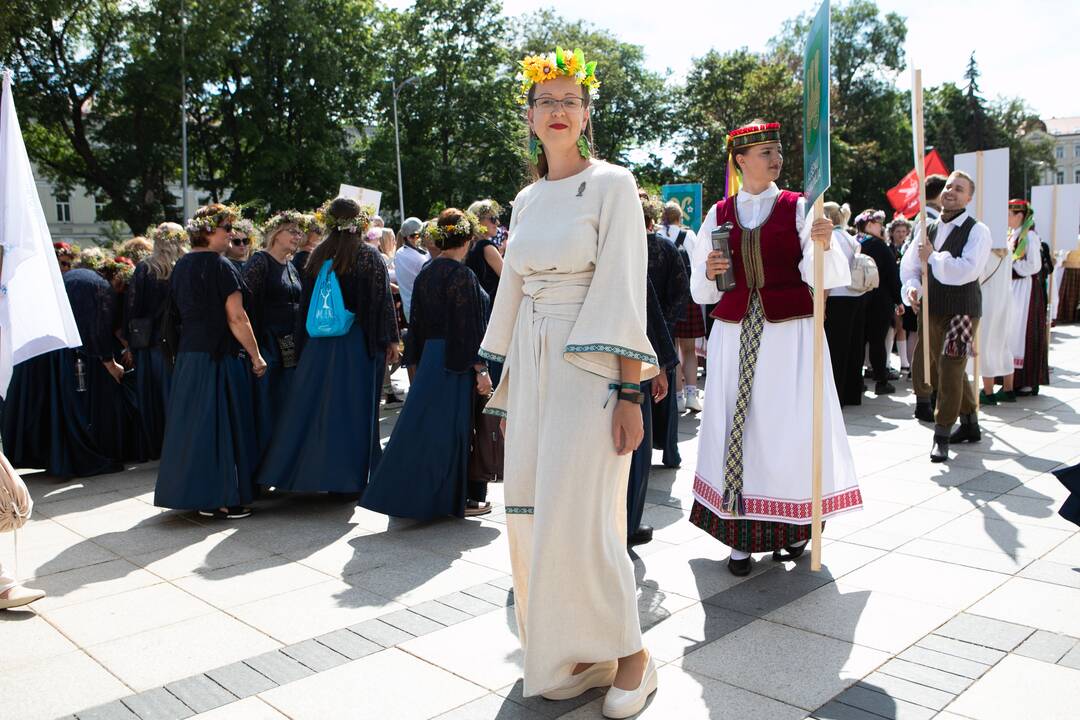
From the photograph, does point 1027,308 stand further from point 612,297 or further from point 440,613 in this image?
point 612,297

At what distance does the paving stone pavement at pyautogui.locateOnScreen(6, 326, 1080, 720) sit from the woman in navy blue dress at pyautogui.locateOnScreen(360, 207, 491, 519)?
0.22m

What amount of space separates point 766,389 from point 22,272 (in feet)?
11.8

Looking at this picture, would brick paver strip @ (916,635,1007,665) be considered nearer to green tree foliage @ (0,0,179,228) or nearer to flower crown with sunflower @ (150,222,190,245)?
flower crown with sunflower @ (150,222,190,245)

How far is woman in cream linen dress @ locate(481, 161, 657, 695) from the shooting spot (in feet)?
10.0

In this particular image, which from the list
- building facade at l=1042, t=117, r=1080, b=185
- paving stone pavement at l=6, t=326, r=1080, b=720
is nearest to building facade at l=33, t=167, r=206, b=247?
paving stone pavement at l=6, t=326, r=1080, b=720

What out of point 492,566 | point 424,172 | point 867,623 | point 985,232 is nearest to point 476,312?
point 492,566

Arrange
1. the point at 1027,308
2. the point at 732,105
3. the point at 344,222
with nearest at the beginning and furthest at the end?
1. the point at 344,222
2. the point at 1027,308
3. the point at 732,105

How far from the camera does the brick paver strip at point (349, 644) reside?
12.3 ft

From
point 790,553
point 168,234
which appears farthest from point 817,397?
point 168,234

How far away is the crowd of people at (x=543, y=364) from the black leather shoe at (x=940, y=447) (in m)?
0.02

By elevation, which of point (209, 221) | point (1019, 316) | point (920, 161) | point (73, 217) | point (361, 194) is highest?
point (73, 217)

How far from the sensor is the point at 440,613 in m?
4.15

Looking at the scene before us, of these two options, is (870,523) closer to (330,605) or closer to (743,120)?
(330,605)

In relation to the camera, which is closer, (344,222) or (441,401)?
(441,401)
